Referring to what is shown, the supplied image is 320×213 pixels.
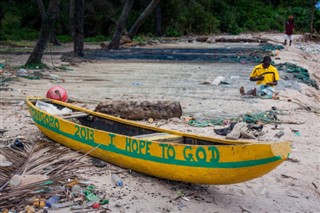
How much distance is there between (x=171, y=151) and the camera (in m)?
4.73

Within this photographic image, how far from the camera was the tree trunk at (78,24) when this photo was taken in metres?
17.2

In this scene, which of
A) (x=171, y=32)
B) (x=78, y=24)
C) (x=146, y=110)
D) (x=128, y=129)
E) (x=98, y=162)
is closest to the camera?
(x=98, y=162)

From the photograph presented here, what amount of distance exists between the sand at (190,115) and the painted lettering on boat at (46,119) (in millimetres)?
346

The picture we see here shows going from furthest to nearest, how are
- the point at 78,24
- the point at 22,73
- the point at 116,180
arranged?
the point at 78,24, the point at 22,73, the point at 116,180

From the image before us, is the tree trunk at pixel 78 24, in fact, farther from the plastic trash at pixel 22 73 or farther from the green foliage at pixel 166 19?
the green foliage at pixel 166 19

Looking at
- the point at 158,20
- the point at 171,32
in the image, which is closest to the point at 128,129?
the point at 158,20

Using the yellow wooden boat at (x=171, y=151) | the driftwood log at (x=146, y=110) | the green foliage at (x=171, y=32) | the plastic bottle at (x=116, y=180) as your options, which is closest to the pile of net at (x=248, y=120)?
the driftwood log at (x=146, y=110)

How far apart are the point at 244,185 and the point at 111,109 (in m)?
3.35

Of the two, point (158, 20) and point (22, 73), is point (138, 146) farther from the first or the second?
point (158, 20)

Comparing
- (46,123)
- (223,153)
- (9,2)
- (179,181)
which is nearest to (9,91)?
(46,123)

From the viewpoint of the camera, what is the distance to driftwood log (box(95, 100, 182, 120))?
7.89m

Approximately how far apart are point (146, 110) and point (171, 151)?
3.24 meters

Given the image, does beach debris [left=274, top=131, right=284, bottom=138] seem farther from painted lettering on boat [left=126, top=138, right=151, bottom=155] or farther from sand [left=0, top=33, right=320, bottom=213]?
painted lettering on boat [left=126, top=138, right=151, bottom=155]

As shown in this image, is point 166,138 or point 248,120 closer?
point 166,138
